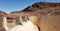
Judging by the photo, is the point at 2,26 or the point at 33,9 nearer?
the point at 2,26

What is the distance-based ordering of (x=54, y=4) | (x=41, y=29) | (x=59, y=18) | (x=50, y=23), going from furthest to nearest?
(x=54, y=4)
(x=41, y=29)
(x=50, y=23)
(x=59, y=18)

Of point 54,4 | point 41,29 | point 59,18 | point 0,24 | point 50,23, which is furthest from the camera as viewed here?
point 54,4

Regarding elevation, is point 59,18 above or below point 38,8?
above

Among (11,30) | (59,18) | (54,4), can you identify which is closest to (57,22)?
(59,18)

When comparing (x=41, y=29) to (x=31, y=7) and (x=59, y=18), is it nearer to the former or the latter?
(x=59, y=18)

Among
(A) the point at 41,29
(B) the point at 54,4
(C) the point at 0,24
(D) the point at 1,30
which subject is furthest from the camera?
(B) the point at 54,4

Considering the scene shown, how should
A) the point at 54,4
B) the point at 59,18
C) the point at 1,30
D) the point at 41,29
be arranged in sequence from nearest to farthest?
the point at 1,30 < the point at 59,18 < the point at 41,29 < the point at 54,4

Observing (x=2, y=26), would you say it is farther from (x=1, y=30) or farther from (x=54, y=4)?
(x=54, y=4)

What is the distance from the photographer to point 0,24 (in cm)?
280

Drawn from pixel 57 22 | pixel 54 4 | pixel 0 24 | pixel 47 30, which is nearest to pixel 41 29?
pixel 47 30

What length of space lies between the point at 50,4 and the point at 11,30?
15.0m

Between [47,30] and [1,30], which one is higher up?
[1,30]

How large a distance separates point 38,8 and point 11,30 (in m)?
15.1

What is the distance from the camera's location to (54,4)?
1712cm
